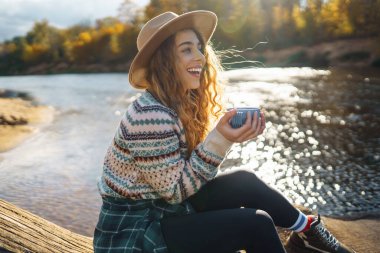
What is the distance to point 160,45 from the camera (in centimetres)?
248

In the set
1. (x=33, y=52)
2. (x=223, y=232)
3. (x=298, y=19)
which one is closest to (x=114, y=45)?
(x=33, y=52)

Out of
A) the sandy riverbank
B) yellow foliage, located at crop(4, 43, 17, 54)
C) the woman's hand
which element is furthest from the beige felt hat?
yellow foliage, located at crop(4, 43, 17, 54)

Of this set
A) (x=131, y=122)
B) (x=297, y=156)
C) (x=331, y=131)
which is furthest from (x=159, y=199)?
(x=331, y=131)

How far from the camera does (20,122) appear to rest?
15102mm

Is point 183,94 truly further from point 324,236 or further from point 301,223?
point 324,236

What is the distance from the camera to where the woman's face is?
8.13ft

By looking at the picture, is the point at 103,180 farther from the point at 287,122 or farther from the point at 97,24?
the point at 97,24

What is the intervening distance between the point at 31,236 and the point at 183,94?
135cm

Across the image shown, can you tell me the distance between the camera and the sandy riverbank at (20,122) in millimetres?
12405

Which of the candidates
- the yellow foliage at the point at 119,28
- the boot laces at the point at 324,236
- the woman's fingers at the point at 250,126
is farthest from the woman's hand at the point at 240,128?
the yellow foliage at the point at 119,28

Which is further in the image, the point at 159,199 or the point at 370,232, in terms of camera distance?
the point at 370,232

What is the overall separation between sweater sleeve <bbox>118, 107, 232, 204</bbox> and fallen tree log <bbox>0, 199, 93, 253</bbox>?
845 mm

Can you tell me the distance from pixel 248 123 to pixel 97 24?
9936cm

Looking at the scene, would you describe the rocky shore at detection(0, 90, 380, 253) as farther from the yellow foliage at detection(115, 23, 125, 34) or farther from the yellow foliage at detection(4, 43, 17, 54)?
the yellow foliage at detection(4, 43, 17, 54)
